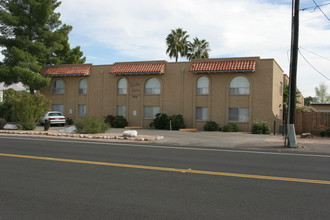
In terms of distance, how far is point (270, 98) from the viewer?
2733 cm

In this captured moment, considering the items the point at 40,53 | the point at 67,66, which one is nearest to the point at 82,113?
the point at 67,66

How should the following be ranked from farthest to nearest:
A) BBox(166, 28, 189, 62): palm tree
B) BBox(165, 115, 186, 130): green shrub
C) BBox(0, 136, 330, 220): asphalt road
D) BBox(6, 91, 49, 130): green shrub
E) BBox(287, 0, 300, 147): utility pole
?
BBox(166, 28, 189, 62): palm tree → BBox(165, 115, 186, 130): green shrub → BBox(6, 91, 49, 130): green shrub → BBox(287, 0, 300, 147): utility pole → BBox(0, 136, 330, 220): asphalt road

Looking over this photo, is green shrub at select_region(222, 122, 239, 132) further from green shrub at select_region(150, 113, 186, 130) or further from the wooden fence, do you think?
the wooden fence

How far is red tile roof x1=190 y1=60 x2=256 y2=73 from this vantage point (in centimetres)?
2726

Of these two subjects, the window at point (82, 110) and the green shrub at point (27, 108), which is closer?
the green shrub at point (27, 108)

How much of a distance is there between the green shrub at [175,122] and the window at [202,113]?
5.32 feet

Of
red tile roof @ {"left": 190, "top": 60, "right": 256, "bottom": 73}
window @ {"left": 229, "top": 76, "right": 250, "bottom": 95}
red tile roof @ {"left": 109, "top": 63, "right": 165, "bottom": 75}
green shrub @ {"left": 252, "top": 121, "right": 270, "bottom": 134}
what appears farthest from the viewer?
red tile roof @ {"left": 109, "top": 63, "right": 165, "bottom": 75}

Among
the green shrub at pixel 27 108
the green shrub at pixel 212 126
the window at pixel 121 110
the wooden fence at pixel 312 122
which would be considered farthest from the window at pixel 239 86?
the green shrub at pixel 27 108

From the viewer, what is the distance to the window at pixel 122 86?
3328 cm

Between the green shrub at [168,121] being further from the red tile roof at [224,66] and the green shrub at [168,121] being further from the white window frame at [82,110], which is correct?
the white window frame at [82,110]

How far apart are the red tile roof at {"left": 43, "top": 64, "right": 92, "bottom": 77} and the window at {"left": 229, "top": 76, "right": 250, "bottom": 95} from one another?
14.8 meters

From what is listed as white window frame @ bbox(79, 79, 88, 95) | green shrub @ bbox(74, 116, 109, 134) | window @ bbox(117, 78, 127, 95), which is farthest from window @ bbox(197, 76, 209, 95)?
white window frame @ bbox(79, 79, 88, 95)

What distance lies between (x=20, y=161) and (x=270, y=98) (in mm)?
21638

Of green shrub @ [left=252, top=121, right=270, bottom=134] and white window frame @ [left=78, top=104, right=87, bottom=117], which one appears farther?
white window frame @ [left=78, top=104, right=87, bottom=117]
